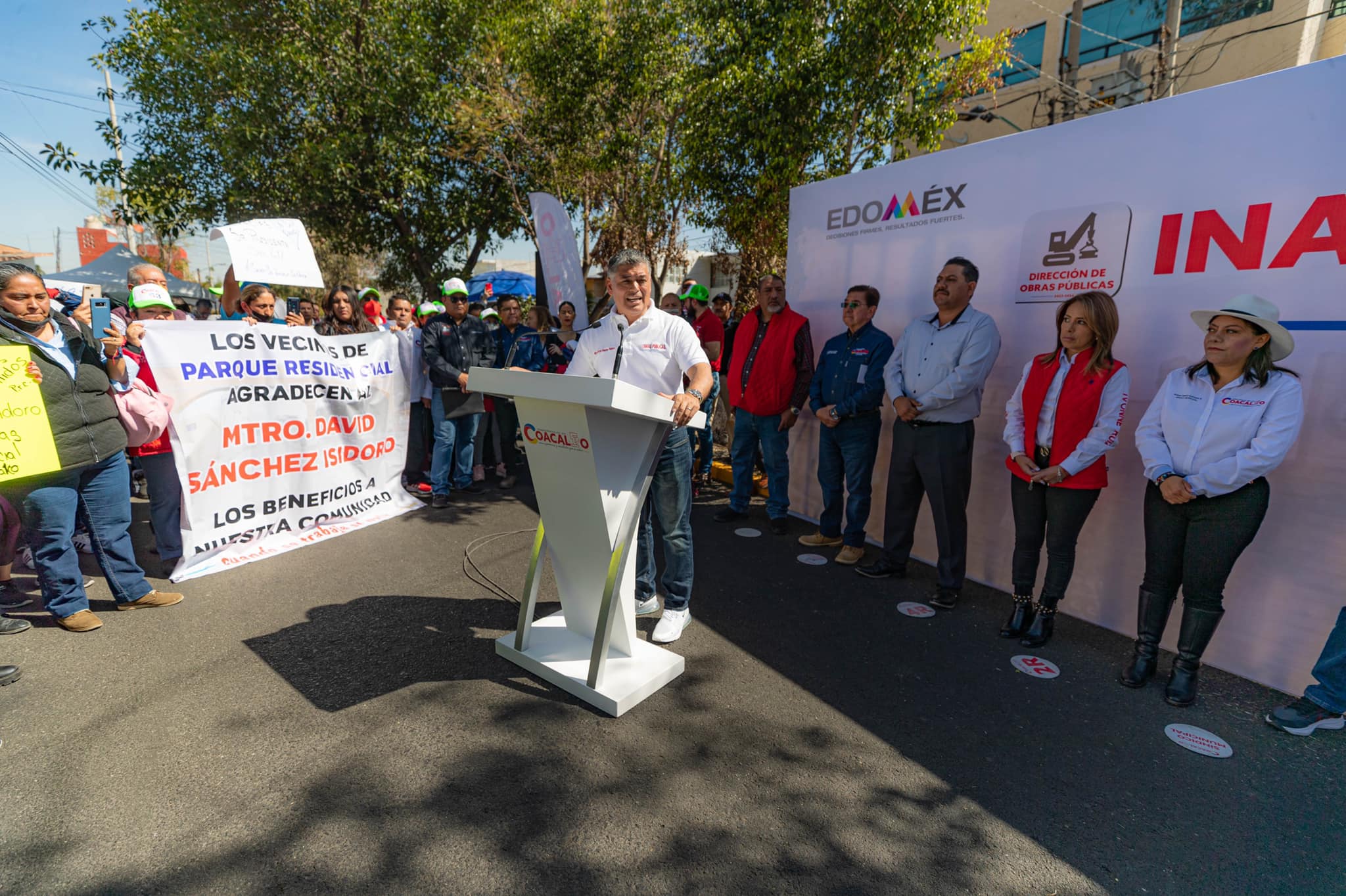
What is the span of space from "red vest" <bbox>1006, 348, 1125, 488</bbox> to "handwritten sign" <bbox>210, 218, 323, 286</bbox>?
444cm

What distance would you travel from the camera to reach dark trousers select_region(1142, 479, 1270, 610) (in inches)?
111

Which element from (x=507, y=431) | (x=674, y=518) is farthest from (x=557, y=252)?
(x=674, y=518)

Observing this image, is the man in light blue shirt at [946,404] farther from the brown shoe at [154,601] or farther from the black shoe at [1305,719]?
the brown shoe at [154,601]

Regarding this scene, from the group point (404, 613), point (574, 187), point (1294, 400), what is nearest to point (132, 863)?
point (404, 613)

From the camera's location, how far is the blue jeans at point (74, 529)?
3.28 meters

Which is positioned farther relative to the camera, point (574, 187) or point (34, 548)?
point (574, 187)

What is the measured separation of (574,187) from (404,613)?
27.4ft

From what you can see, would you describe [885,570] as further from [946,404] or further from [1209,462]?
[1209,462]

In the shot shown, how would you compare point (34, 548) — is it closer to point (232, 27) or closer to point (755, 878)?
point (755, 878)

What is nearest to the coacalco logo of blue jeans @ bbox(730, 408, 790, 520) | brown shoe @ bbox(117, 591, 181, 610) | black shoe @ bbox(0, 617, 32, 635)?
blue jeans @ bbox(730, 408, 790, 520)

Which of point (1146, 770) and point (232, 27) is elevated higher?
point (232, 27)

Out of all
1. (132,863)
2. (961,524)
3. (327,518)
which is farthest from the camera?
(327,518)

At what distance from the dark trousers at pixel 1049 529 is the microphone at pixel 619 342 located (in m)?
2.34

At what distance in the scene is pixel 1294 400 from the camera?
272 centimetres
